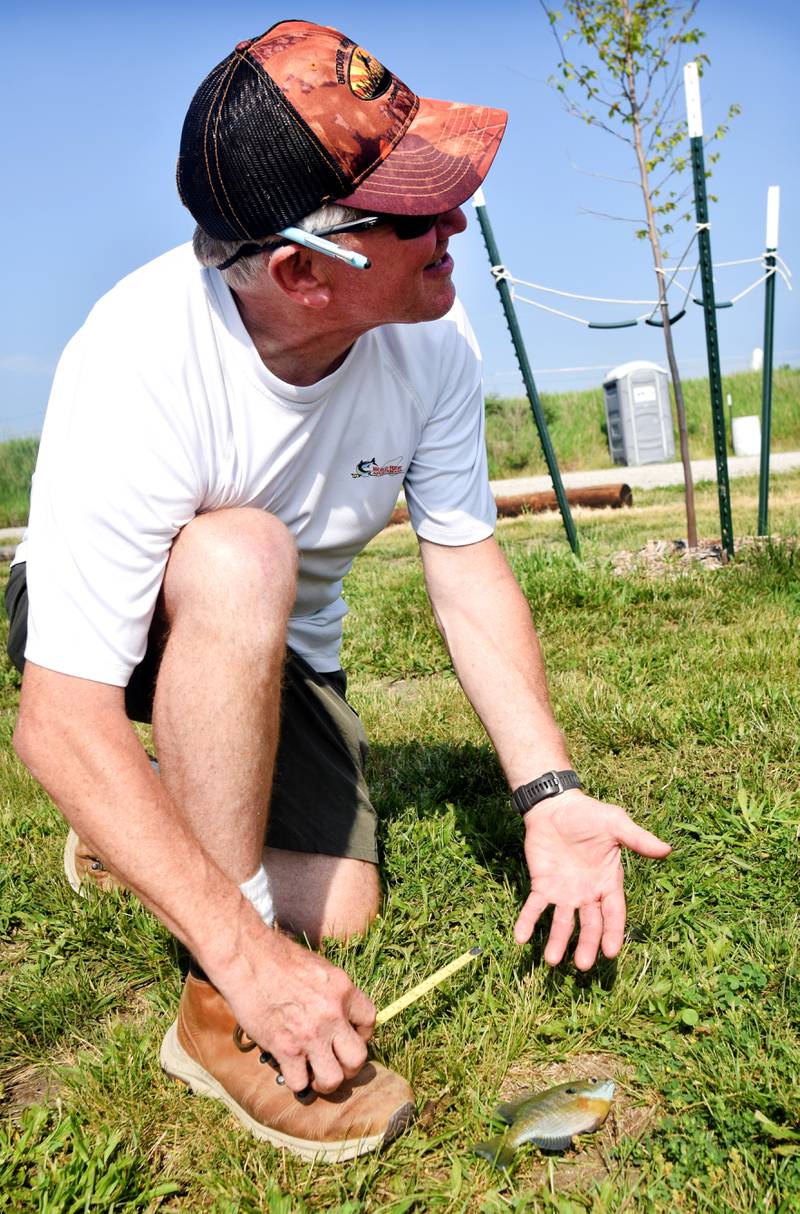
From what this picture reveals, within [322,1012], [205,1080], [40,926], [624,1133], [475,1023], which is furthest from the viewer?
[40,926]

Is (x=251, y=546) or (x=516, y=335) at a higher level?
(x=251, y=546)

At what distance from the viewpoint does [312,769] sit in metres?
2.54

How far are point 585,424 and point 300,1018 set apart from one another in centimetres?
2103

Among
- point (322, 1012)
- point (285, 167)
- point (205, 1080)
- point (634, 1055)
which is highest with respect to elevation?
point (285, 167)

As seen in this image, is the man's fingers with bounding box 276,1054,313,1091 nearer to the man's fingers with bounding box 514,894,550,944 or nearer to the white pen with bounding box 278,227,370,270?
the man's fingers with bounding box 514,894,550,944

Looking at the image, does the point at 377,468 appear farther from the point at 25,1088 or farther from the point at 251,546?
the point at 25,1088

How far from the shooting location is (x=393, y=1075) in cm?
180

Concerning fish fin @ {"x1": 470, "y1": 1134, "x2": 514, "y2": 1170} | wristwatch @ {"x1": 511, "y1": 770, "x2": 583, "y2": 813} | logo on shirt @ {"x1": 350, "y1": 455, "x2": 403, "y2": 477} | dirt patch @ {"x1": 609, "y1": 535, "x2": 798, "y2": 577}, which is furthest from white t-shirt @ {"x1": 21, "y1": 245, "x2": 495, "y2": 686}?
dirt patch @ {"x1": 609, "y1": 535, "x2": 798, "y2": 577}

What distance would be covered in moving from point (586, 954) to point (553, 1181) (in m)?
0.39

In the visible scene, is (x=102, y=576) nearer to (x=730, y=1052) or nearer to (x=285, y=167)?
(x=285, y=167)

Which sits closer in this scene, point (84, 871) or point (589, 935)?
point (589, 935)

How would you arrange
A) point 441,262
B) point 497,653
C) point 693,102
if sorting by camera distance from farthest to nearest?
point 693,102 < point 497,653 < point 441,262

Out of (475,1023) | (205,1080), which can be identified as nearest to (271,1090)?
(205,1080)

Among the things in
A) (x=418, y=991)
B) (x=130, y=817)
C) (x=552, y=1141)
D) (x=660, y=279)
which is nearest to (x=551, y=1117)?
(x=552, y=1141)
